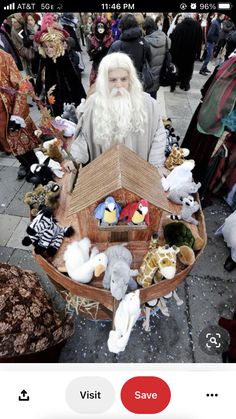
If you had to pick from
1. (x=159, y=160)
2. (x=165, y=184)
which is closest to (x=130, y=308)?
(x=165, y=184)

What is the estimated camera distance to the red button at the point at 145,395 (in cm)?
62

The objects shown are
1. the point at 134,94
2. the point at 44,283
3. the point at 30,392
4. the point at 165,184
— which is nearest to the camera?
the point at 30,392

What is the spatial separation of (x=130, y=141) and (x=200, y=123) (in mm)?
755

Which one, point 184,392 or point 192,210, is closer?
point 184,392

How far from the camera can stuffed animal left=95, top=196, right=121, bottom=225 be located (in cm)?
92

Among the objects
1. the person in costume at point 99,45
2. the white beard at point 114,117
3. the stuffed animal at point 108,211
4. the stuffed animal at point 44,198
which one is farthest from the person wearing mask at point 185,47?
the stuffed animal at point 108,211

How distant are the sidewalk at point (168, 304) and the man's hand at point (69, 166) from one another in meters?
0.65

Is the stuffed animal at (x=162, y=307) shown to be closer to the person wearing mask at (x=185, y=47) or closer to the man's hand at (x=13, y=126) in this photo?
the man's hand at (x=13, y=126)

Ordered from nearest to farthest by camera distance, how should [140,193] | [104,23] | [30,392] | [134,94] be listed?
1. [30,392]
2. [140,193]
3. [134,94]
4. [104,23]

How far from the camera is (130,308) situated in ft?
3.18

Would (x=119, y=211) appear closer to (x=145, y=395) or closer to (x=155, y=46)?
(x=145, y=395)

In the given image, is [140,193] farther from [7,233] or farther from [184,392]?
[7,233]

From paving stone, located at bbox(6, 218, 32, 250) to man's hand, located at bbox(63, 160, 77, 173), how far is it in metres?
0.64

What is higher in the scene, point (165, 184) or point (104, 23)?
point (104, 23)
